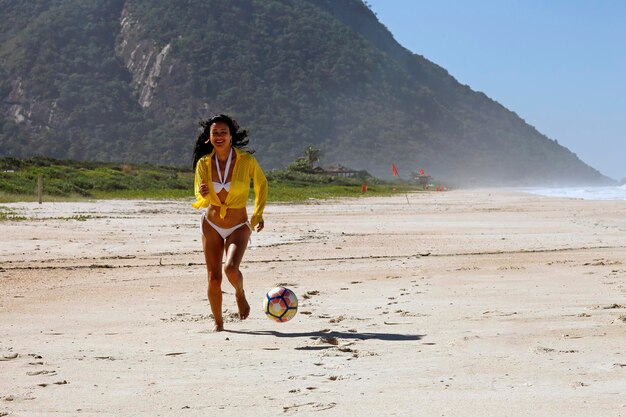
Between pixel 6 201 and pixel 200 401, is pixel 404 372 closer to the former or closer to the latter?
pixel 200 401

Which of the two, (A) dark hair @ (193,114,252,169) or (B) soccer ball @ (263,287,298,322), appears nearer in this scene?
(B) soccer ball @ (263,287,298,322)

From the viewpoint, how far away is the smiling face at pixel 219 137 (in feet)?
26.1

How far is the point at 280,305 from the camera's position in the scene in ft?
25.6

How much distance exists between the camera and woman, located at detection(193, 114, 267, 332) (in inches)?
311

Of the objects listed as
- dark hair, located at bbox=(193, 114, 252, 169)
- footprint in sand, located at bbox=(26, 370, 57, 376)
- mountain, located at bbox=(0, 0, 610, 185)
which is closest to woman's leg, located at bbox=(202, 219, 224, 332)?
dark hair, located at bbox=(193, 114, 252, 169)

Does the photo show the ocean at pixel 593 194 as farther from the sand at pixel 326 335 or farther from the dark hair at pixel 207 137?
the dark hair at pixel 207 137

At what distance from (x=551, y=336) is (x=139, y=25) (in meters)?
184

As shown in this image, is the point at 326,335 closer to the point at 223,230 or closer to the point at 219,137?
the point at 223,230

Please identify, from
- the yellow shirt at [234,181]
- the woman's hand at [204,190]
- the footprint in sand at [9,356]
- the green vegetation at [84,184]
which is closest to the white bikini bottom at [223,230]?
the yellow shirt at [234,181]

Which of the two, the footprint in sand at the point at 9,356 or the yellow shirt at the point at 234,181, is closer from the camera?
the footprint in sand at the point at 9,356

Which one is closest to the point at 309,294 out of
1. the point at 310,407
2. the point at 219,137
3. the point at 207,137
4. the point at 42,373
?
the point at 207,137

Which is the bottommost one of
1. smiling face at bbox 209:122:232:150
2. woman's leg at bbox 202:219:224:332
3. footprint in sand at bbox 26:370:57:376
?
footprint in sand at bbox 26:370:57:376

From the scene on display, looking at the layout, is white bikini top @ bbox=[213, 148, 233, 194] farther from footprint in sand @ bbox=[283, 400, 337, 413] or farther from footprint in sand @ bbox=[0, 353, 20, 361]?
footprint in sand @ bbox=[283, 400, 337, 413]

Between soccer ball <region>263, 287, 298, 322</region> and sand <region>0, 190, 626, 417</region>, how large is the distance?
0.14 metres
